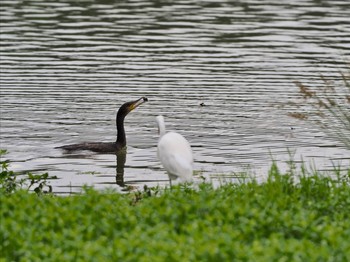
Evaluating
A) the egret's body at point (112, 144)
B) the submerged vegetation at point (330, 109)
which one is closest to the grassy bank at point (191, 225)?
the submerged vegetation at point (330, 109)

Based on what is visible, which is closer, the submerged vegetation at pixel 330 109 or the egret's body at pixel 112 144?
the submerged vegetation at pixel 330 109

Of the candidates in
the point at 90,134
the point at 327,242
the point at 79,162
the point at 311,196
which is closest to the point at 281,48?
the point at 90,134

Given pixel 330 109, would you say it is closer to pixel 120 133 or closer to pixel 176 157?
pixel 176 157

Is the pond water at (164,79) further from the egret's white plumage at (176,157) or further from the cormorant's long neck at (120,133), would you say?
the egret's white plumage at (176,157)

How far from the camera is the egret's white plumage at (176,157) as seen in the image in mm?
12688

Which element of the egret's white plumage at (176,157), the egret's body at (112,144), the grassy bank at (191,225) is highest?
the egret's body at (112,144)

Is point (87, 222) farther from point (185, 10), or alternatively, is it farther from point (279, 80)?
point (185, 10)

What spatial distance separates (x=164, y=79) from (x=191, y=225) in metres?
13.8

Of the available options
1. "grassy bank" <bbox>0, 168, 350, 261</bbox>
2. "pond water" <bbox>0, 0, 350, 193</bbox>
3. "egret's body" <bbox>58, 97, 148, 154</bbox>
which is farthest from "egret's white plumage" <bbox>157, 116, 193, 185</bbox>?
"egret's body" <bbox>58, 97, 148, 154</bbox>

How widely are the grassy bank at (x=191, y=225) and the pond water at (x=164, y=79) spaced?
243 cm

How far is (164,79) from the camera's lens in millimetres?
23547

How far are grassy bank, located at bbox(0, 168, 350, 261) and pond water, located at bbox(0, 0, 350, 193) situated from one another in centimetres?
243

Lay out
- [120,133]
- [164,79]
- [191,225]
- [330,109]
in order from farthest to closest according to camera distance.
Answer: [164,79]
[120,133]
[330,109]
[191,225]

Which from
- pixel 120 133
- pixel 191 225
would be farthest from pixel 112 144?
pixel 191 225
